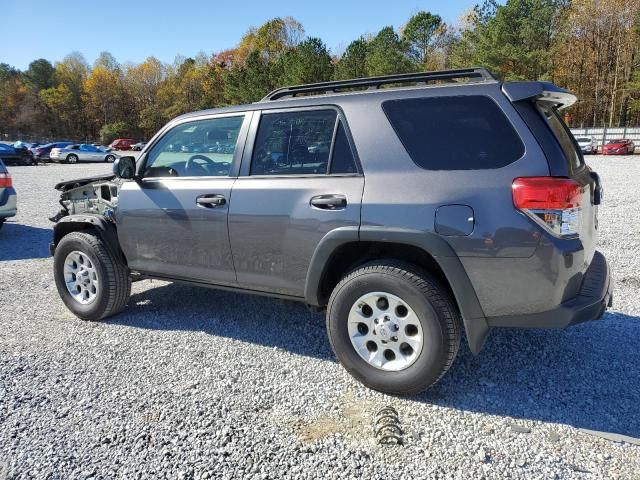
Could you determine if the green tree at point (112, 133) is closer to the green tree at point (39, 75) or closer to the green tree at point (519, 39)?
the green tree at point (39, 75)

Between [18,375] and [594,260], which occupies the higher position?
[594,260]

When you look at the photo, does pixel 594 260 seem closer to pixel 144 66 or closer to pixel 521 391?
pixel 521 391

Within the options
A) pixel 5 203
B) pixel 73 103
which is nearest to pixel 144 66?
pixel 73 103

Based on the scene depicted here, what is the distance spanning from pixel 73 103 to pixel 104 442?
9393cm

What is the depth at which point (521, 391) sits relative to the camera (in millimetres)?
3195

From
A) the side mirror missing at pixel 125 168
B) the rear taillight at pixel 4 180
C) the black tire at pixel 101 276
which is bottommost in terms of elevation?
the black tire at pixel 101 276

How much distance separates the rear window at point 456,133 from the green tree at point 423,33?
181 feet

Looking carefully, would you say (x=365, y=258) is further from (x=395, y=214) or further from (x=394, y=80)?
(x=394, y=80)

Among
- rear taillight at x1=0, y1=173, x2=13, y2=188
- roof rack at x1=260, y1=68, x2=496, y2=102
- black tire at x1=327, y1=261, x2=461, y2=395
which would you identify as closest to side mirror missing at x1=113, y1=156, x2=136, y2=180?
roof rack at x1=260, y1=68, x2=496, y2=102

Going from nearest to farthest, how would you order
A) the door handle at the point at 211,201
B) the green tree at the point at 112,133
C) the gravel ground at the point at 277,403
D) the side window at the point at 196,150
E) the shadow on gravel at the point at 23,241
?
the gravel ground at the point at 277,403 → the door handle at the point at 211,201 → the side window at the point at 196,150 → the shadow on gravel at the point at 23,241 → the green tree at the point at 112,133

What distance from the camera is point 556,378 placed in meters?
3.34

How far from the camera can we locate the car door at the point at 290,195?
3207 mm

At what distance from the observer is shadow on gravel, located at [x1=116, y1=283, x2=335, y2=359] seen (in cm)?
405

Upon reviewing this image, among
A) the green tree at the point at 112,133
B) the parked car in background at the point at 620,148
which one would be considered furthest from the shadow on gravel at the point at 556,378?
the green tree at the point at 112,133
